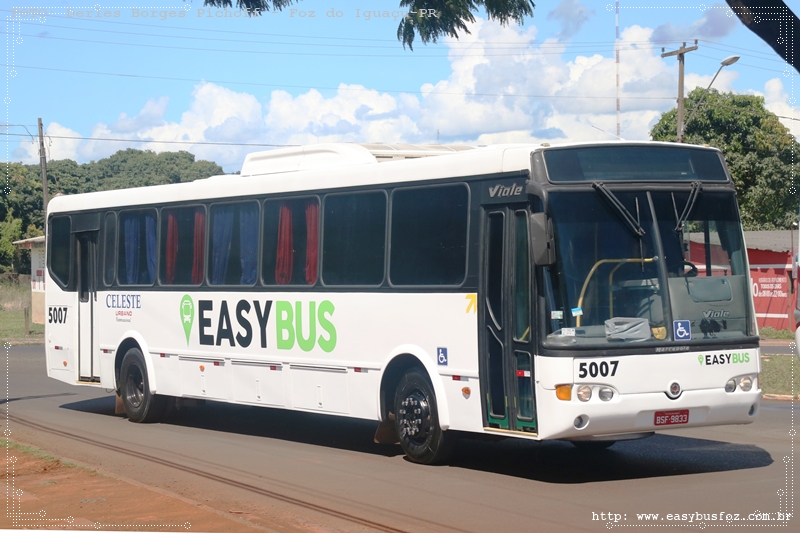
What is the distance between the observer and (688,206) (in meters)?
10.2

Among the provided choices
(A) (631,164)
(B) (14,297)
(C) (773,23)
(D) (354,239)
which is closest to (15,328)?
(B) (14,297)

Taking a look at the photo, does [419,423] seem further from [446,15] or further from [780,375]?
[780,375]

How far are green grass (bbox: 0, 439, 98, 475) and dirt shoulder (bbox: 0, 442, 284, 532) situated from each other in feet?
0.20

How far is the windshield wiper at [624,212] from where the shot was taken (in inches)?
390

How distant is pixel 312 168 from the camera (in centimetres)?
1381

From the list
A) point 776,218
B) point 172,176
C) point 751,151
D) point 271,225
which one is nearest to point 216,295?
point 271,225

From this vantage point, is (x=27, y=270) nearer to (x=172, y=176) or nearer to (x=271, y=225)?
(x=172, y=176)

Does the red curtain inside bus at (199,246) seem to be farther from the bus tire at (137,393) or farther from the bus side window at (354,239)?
the bus side window at (354,239)

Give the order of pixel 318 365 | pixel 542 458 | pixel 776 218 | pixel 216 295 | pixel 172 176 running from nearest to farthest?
pixel 542 458 < pixel 318 365 < pixel 216 295 < pixel 776 218 < pixel 172 176

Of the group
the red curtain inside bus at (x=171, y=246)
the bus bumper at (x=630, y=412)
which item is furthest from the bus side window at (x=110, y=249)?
the bus bumper at (x=630, y=412)

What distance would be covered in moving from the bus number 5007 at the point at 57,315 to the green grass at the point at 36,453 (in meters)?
4.85

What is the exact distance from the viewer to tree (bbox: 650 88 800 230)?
45812mm

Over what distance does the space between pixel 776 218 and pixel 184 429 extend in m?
41.2

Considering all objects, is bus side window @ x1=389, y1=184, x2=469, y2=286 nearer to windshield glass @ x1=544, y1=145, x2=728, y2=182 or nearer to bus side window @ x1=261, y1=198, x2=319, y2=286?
windshield glass @ x1=544, y1=145, x2=728, y2=182
